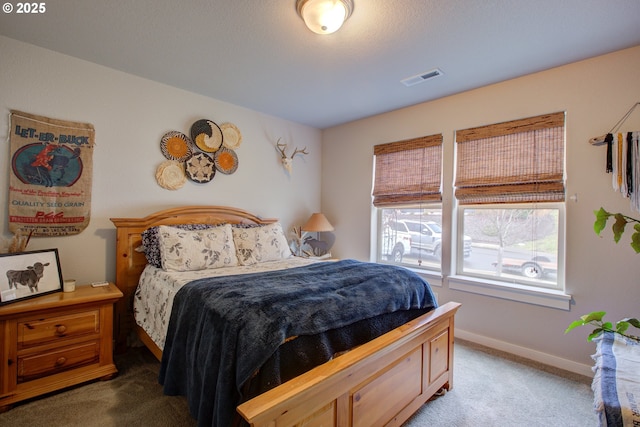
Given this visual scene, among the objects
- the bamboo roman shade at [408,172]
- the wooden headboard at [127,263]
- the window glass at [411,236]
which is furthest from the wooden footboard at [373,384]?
the wooden headboard at [127,263]

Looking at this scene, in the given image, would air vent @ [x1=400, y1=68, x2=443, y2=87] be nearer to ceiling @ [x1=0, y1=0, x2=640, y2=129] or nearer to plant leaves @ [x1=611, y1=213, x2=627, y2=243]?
ceiling @ [x1=0, y1=0, x2=640, y2=129]

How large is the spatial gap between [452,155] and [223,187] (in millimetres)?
2476

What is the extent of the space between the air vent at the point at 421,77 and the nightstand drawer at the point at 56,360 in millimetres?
3258

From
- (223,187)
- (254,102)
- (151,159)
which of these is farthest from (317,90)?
(151,159)

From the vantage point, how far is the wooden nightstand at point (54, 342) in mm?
1802

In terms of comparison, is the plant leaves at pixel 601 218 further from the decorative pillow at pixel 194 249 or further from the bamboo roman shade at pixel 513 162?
the decorative pillow at pixel 194 249

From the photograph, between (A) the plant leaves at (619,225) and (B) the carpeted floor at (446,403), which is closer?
(A) the plant leaves at (619,225)

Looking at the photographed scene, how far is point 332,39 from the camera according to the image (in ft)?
6.94

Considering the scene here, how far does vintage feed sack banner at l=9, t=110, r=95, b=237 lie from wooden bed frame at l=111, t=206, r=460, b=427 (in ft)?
1.13

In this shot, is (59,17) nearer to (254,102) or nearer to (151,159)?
(151,159)

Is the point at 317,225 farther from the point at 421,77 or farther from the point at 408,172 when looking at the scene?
the point at 421,77

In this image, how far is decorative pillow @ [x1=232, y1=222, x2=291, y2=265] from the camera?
2846 millimetres

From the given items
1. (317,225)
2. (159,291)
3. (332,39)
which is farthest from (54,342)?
(332,39)

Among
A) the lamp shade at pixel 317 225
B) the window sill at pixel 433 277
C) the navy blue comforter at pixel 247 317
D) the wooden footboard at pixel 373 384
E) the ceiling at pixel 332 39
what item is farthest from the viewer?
the lamp shade at pixel 317 225
